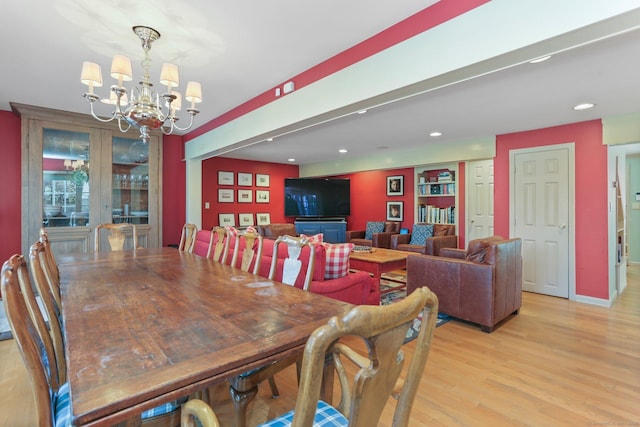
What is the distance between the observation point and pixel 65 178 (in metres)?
4.30

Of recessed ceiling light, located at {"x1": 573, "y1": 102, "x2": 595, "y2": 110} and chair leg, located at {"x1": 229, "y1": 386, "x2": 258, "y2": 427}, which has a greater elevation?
recessed ceiling light, located at {"x1": 573, "y1": 102, "x2": 595, "y2": 110}

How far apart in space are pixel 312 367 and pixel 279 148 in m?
5.48

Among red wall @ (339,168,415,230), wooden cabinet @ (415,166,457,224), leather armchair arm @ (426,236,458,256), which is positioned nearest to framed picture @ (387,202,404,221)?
red wall @ (339,168,415,230)

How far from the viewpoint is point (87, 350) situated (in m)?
0.94

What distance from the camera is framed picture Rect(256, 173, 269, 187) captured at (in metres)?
7.31

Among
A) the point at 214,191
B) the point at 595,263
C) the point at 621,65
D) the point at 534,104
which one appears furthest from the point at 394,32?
the point at 214,191

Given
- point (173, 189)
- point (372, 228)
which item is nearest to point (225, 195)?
point (173, 189)

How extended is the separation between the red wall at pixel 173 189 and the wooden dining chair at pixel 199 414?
493 cm

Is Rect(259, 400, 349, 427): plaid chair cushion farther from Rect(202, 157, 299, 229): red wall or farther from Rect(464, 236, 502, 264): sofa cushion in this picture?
Rect(202, 157, 299, 229): red wall

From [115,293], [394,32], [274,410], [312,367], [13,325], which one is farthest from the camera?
[394,32]

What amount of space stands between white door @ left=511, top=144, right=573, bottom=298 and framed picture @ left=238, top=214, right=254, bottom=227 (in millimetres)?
5081

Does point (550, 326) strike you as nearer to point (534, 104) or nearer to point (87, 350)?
point (534, 104)

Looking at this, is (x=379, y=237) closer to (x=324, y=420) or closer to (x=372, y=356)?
(x=324, y=420)

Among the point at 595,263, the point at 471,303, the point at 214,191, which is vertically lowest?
the point at 471,303
